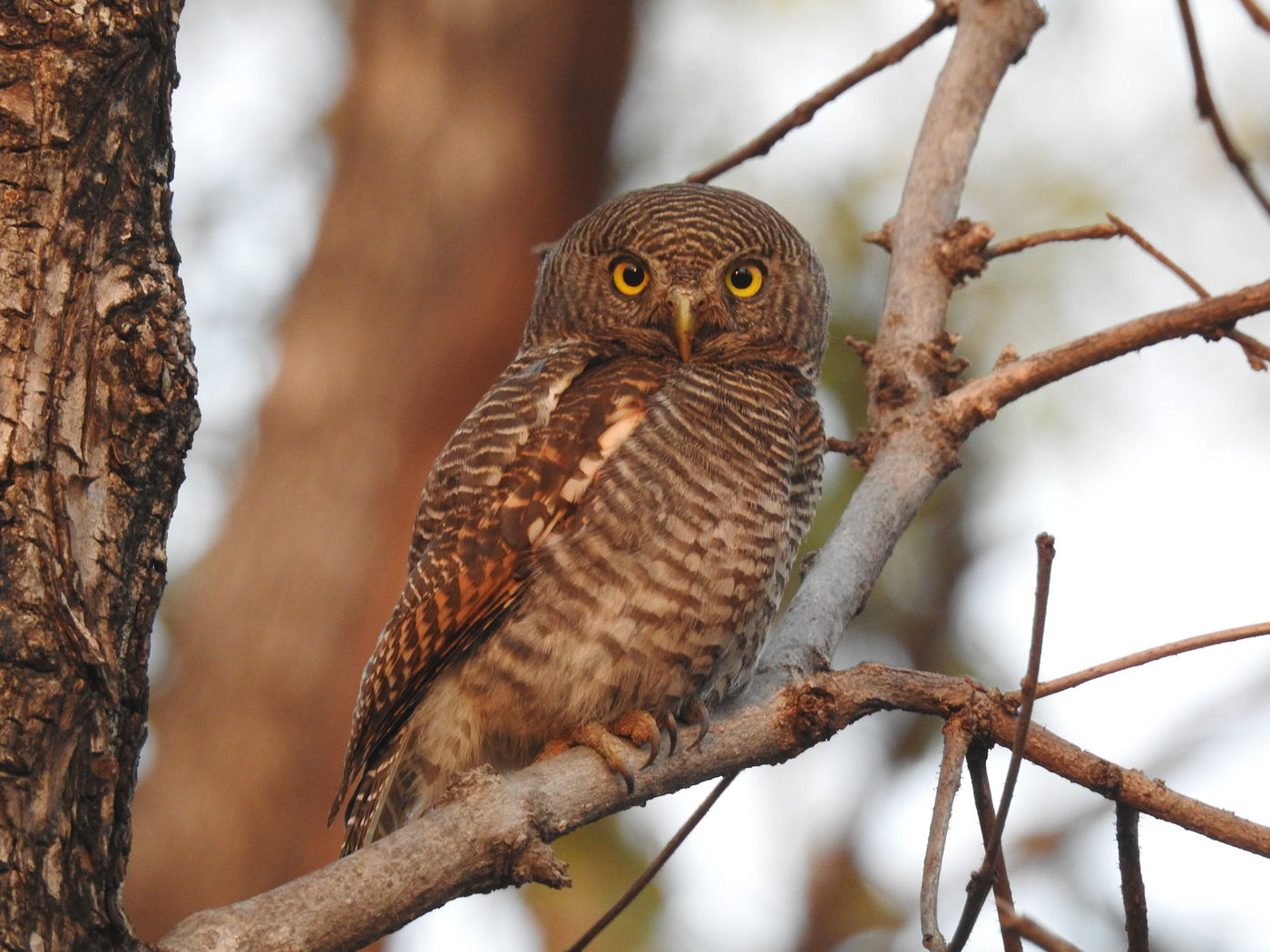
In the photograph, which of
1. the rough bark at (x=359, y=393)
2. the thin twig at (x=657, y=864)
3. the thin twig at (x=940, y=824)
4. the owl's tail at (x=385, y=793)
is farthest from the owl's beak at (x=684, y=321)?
the rough bark at (x=359, y=393)

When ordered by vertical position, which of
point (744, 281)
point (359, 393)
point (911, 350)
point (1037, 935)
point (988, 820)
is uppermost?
point (359, 393)

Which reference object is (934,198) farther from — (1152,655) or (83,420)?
(83,420)

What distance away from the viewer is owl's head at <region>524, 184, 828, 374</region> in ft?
13.1

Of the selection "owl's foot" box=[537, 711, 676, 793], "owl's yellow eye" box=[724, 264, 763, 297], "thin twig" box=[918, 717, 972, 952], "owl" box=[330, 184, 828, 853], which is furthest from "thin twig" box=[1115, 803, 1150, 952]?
"owl's yellow eye" box=[724, 264, 763, 297]

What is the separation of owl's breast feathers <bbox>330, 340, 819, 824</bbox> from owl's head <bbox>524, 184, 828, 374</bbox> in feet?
1.16

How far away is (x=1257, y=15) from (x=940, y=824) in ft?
4.90

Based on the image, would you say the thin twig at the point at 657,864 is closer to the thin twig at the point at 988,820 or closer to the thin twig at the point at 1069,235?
the thin twig at the point at 988,820

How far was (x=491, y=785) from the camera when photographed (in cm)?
225

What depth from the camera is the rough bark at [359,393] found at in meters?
6.65

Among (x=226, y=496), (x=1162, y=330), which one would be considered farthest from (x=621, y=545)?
(x=226, y=496)

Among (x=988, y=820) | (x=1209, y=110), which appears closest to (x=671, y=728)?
(x=988, y=820)

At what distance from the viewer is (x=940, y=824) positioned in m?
2.20

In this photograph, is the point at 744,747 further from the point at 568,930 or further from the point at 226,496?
the point at 226,496

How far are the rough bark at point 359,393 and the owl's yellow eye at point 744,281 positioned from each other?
10.3 feet
